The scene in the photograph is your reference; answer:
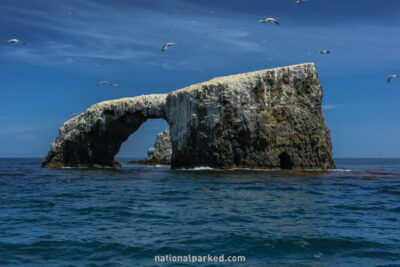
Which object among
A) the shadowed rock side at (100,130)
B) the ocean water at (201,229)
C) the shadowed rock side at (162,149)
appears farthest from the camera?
the shadowed rock side at (162,149)

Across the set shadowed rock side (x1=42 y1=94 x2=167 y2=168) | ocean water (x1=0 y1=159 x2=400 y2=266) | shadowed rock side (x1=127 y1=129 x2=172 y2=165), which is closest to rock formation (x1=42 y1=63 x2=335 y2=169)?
shadowed rock side (x1=42 y1=94 x2=167 y2=168)

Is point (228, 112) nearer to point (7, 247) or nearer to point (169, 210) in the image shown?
point (169, 210)

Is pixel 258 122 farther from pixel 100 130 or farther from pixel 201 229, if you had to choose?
pixel 201 229

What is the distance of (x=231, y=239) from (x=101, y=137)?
40746mm

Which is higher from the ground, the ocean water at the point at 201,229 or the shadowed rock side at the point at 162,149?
the shadowed rock side at the point at 162,149

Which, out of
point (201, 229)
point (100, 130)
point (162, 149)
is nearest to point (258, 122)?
point (100, 130)

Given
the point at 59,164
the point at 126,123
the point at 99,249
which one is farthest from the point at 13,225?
the point at 59,164

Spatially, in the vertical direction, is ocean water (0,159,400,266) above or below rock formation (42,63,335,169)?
below

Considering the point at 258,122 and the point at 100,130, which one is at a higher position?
the point at 258,122

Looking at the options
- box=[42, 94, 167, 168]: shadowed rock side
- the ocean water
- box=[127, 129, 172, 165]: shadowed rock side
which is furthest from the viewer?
box=[127, 129, 172, 165]: shadowed rock side

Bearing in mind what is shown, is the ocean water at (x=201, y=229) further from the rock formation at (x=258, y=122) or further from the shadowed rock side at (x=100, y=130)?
the shadowed rock side at (x=100, y=130)

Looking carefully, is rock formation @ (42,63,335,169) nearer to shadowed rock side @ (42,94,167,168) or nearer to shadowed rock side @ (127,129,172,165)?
shadowed rock side @ (42,94,167,168)

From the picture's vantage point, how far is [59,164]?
4772cm

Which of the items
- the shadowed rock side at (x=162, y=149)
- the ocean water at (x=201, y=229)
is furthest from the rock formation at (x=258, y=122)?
the shadowed rock side at (x=162, y=149)
